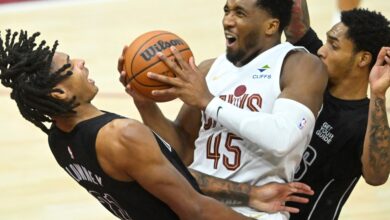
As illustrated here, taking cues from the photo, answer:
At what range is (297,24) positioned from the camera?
14.1ft

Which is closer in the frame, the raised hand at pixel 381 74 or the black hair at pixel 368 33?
the raised hand at pixel 381 74

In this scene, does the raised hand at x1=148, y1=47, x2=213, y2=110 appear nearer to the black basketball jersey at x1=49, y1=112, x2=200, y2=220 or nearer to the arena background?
the black basketball jersey at x1=49, y1=112, x2=200, y2=220

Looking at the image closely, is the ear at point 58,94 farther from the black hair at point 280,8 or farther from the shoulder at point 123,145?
the black hair at point 280,8

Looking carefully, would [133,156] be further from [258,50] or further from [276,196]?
[258,50]

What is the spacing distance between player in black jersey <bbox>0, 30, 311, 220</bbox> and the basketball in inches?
10.3

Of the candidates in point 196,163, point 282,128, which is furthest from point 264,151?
point 196,163

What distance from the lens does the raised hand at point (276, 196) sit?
3693 mm

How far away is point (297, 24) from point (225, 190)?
1.01 m

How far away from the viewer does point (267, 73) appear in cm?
381

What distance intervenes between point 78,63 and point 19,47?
0.80 feet

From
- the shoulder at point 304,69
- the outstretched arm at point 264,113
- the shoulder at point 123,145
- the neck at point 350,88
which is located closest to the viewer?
the shoulder at point 123,145

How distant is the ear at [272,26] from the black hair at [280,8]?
0.8 inches

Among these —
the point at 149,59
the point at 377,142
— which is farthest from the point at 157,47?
the point at 377,142

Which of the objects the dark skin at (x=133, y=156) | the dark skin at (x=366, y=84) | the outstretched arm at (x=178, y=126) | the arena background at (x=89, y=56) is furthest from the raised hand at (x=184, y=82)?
the arena background at (x=89, y=56)
